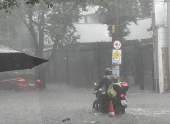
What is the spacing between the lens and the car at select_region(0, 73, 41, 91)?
24766 mm

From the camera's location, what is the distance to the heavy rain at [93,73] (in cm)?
1275

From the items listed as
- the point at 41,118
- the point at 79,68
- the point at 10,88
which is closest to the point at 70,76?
the point at 79,68

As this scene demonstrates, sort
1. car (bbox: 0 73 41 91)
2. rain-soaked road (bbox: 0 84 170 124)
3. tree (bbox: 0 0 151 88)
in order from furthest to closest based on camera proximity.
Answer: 1. car (bbox: 0 73 41 91)
2. tree (bbox: 0 0 151 88)
3. rain-soaked road (bbox: 0 84 170 124)

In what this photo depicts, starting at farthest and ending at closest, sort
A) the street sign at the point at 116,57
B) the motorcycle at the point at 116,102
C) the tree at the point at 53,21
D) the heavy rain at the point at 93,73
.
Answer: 1. the tree at the point at 53,21
2. the street sign at the point at 116,57
3. the heavy rain at the point at 93,73
4. the motorcycle at the point at 116,102

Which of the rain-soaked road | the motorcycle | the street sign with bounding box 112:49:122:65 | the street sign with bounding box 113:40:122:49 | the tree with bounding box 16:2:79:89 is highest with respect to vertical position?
the tree with bounding box 16:2:79:89

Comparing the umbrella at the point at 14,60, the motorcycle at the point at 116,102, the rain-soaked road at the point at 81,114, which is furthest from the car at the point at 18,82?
the umbrella at the point at 14,60

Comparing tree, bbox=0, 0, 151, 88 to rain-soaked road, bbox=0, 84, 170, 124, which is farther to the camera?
tree, bbox=0, 0, 151, 88

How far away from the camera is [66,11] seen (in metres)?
25.2

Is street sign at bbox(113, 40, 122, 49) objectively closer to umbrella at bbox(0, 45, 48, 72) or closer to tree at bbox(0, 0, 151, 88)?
tree at bbox(0, 0, 151, 88)

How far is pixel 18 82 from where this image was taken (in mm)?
24797

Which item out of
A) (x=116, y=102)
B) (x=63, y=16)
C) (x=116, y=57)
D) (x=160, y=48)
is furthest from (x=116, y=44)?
(x=63, y=16)

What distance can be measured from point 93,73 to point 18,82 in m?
5.25

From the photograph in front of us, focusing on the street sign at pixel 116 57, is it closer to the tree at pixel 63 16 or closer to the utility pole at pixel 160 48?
the utility pole at pixel 160 48

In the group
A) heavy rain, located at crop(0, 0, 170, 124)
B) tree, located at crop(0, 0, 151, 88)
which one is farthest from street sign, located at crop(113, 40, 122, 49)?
tree, located at crop(0, 0, 151, 88)
